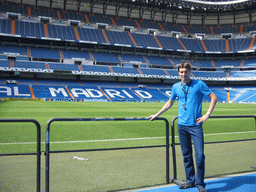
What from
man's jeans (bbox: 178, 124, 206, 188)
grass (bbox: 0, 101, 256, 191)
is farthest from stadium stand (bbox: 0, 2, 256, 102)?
man's jeans (bbox: 178, 124, 206, 188)

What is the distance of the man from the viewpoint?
12.4 feet

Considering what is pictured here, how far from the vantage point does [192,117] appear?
12.6ft

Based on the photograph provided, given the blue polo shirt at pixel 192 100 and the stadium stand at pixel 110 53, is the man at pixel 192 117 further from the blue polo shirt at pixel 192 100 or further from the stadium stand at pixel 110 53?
the stadium stand at pixel 110 53

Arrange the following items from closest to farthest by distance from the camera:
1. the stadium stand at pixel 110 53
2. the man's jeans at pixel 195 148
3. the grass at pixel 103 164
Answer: the man's jeans at pixel 195 148, the grass at pixel 103 164, the stadium stand at pixel 110 53

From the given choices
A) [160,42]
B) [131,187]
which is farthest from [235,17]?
[131,187]

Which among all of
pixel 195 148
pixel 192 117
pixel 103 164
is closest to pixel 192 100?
pixel 192 117

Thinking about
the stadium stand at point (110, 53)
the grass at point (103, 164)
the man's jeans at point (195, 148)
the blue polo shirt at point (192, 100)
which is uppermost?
the stadium stand at point (110, 53)

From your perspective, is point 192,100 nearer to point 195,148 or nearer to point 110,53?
point 195,148

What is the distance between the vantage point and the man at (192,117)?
3791 millimetres

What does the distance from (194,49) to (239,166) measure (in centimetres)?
5466

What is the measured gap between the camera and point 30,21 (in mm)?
47156

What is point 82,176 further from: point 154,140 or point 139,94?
point 139,94

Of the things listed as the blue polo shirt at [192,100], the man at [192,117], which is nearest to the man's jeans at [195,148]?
the man at [192,117]

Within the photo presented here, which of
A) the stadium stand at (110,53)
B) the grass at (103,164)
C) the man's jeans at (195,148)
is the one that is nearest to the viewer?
the man's jeans at (195,148)
